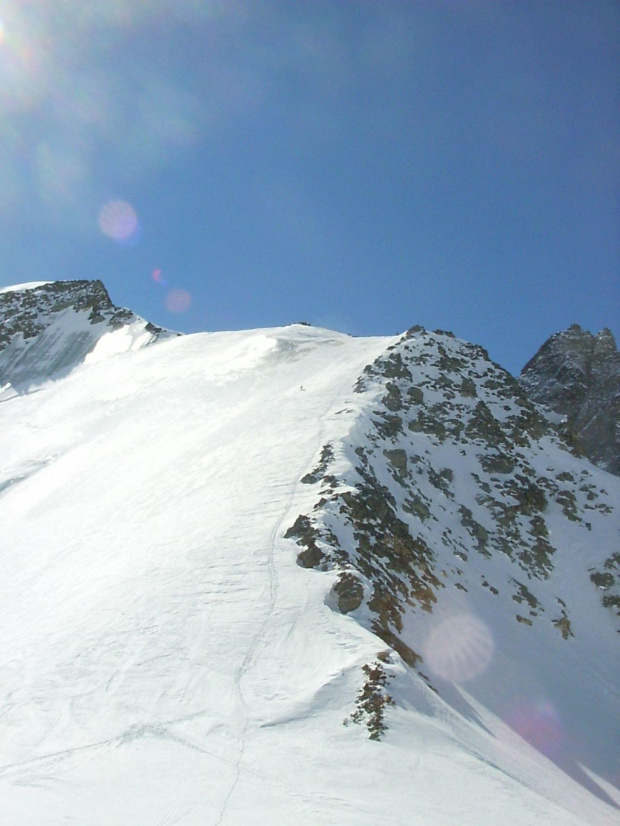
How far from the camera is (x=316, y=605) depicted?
45.4 ft

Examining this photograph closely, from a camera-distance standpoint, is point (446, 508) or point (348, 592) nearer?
point (348, 592)

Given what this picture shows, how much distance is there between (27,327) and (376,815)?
6455 cm

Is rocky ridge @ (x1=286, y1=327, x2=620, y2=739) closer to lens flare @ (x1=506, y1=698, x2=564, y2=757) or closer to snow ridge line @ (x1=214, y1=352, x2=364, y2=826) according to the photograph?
snow ridge line @ (x1=214, y1=352, x2=364, y2=826)

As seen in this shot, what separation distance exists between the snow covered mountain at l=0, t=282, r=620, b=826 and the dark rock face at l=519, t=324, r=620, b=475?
2467cm

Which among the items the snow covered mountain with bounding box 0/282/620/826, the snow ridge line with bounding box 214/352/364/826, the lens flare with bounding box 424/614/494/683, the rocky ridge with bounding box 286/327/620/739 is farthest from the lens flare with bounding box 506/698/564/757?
the snow ridge line with bounding box 214/352/364/826

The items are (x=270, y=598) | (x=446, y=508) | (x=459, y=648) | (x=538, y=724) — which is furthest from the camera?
(x=446, y=508)

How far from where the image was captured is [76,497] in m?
26.7

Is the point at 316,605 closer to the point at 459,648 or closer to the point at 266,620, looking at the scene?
the point at 266,620

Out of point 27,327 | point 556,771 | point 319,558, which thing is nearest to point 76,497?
point 319,558

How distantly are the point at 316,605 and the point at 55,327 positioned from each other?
57228mm

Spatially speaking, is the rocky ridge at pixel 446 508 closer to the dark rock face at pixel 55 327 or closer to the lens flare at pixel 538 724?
the lens flare at pixel 538 724

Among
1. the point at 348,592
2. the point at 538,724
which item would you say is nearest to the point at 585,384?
the point at 538,724

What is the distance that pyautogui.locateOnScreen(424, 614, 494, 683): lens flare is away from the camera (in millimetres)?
15148

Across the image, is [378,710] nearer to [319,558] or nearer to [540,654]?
[319,558]
